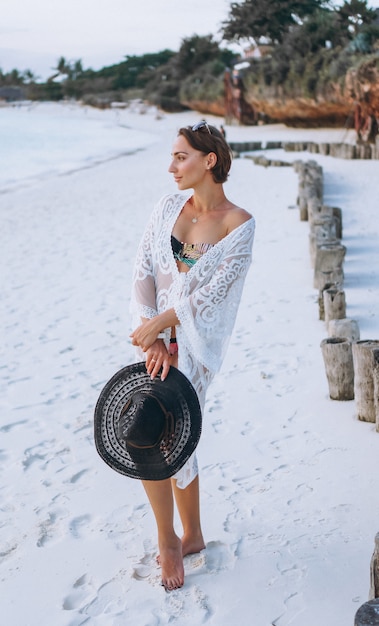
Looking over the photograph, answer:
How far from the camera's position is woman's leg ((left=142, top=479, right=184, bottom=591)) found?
2855mm

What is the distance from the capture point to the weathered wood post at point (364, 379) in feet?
14.0

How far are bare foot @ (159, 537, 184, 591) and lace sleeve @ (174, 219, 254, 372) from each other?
756 millimetres

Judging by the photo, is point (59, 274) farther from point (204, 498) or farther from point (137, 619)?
point (137, 619)

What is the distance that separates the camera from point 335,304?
6090 mm

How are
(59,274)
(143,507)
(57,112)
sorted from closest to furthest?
(143,507)
(59,274)
(57,112)

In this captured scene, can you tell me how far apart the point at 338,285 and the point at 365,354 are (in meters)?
2.40

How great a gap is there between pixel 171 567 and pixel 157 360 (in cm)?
86

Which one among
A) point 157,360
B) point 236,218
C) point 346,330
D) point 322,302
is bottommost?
point 322,302

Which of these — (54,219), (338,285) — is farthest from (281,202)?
(338,285)

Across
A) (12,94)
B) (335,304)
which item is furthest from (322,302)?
(12,94)

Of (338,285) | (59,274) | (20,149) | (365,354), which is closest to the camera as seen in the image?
(365,354)

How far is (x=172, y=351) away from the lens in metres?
2.82

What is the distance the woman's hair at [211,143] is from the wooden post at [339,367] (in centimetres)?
217

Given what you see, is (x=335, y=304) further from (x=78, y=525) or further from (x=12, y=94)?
(x=12, y=94)
